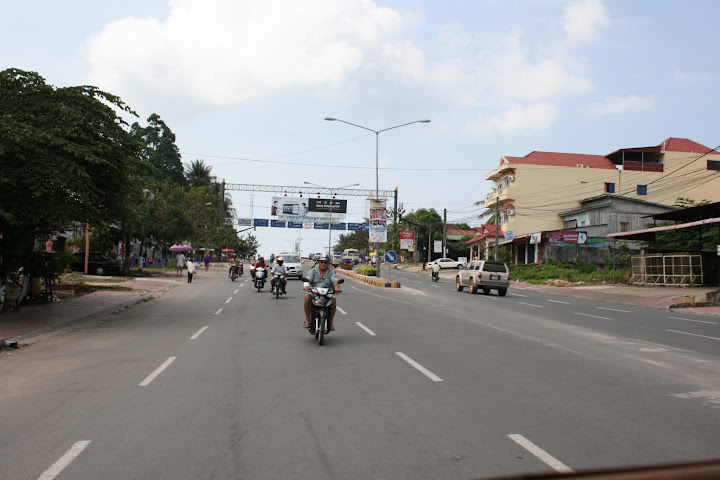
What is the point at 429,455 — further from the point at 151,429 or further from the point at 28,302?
the point at 28,302

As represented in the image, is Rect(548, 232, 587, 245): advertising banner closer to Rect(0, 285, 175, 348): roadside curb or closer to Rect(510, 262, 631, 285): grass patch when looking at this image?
Rect(510, 262, 631, 285): grass patch

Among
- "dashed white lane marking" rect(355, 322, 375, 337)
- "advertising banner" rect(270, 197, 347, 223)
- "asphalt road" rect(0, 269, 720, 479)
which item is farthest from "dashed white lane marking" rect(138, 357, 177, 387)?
"advertising banner" rect(270, 197, 347, 223)

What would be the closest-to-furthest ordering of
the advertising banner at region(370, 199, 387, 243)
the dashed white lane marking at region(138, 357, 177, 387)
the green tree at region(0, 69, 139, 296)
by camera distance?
1. the dashed white lane marking at region(138, 357, 177, 387)
2. the green tree at region(0, 69, 139, 296)
3. the advertising banner at region(370, 199, 387, 243)

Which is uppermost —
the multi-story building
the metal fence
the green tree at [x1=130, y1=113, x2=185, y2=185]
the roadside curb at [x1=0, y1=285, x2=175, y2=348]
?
the green tree at [x1=130, y1=113, x2=185, y2=185]

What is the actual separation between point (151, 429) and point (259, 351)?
16.2 ft

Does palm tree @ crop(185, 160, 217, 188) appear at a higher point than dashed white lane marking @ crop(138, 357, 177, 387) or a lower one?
higher

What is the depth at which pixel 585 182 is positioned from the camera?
59.9 metres

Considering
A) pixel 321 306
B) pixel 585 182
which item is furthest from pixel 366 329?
pixel 585 182

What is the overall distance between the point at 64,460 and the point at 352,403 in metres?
3.06

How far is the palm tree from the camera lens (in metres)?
83.3

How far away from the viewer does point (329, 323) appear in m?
11.6

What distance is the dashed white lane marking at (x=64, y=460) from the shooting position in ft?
14.6

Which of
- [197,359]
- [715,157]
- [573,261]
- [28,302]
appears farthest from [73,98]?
[715,157]

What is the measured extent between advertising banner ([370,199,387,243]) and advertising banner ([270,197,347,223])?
90.3ft
